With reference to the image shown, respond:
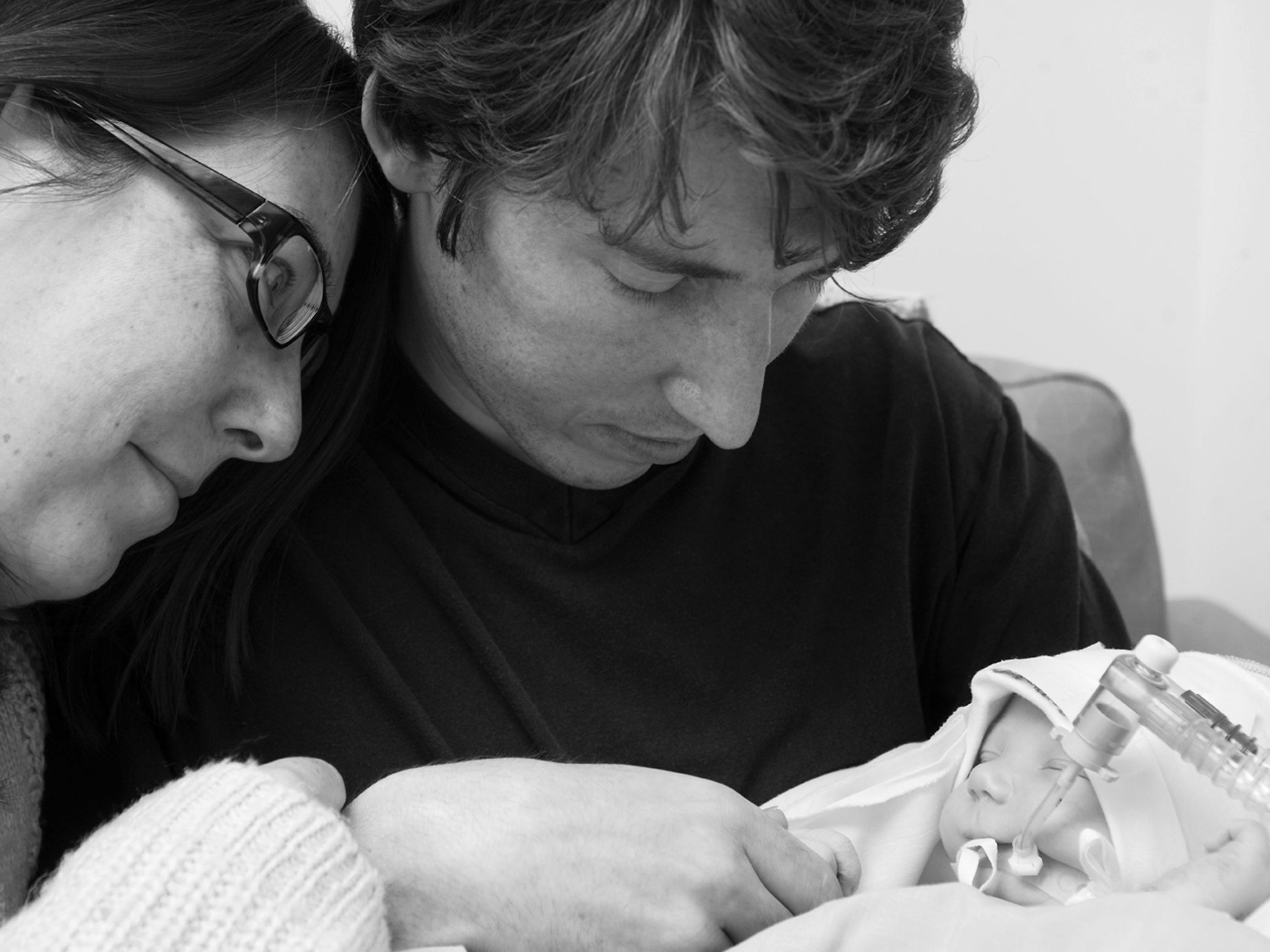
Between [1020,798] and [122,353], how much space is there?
93 centimetres

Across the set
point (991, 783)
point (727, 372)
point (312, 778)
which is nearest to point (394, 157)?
point (727, 372)

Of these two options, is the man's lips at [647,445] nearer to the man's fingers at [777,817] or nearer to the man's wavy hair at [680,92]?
the man's wavy hair at [680,92]

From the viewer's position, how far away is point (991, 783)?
1318mm

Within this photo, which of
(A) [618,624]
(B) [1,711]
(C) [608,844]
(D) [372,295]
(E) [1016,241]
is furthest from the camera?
(E) [1016,241]

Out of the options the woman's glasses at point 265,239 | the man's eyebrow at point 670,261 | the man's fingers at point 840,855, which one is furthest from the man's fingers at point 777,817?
the woman's glasses at point 265,239

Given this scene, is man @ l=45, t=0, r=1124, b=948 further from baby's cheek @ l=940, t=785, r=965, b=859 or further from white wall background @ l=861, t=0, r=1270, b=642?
white wall background @ l=861, t=0, r=1270, b=642

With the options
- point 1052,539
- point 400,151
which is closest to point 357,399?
point 400,151

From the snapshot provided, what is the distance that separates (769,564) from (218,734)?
675 mm

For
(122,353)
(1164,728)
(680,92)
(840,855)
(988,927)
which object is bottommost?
(840,855)

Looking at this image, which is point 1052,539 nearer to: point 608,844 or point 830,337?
point 830,337

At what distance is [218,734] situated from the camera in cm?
147

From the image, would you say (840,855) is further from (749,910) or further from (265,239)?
(265,239)

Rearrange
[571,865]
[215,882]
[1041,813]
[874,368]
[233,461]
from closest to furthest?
[215,882] → [571,865] → [1041,813] → [233,461] → [874,368]

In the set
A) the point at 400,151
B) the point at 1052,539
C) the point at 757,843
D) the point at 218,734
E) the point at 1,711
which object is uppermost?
the point at 400,151
